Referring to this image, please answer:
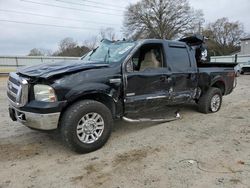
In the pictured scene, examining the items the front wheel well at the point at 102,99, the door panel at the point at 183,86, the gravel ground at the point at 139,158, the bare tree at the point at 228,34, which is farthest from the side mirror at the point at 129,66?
the bare tree at the point at 228,34

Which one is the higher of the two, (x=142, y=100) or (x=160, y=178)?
(x=142, y=100)

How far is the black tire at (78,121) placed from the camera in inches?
159

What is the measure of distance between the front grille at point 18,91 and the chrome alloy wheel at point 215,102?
484cm

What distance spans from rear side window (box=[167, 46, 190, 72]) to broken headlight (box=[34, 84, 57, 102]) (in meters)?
2.73

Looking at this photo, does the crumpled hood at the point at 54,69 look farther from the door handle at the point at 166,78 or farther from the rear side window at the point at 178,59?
the rear side window at the point at 178,59

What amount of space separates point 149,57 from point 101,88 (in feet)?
5.74

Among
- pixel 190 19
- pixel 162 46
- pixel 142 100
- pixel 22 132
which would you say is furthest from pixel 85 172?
pixel 190 19

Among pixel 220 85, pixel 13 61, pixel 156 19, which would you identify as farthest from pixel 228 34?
pixel 220 85

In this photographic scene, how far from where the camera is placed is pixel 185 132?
17.6 feet

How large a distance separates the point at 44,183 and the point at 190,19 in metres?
50.9

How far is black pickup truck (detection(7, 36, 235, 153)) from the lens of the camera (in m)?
4.01

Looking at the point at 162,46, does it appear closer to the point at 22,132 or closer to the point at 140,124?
the point at 140,124

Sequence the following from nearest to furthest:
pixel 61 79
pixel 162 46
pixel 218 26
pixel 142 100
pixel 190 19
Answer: pixel 61 79 → pixel 142 100 → pixel 162 46 → pixel 190 19 → pixel 218 26

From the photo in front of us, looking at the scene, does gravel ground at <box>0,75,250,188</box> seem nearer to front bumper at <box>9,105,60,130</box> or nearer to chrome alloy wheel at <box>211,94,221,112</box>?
front bumper at <box>9,105,60,130</box>
